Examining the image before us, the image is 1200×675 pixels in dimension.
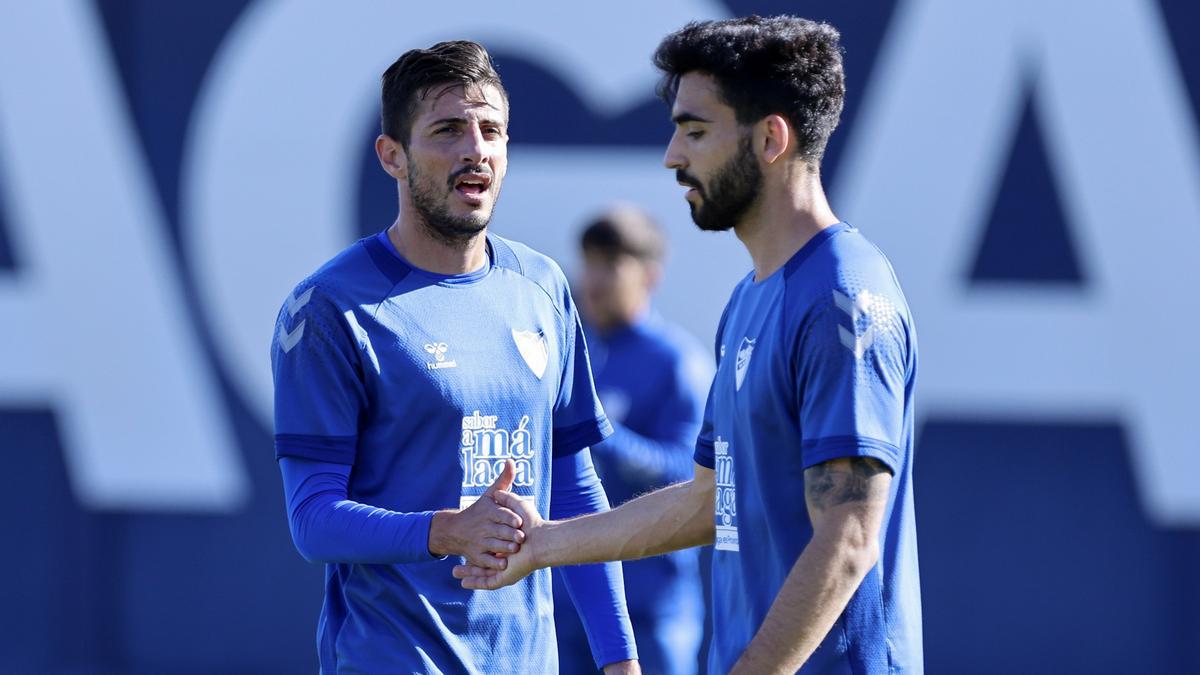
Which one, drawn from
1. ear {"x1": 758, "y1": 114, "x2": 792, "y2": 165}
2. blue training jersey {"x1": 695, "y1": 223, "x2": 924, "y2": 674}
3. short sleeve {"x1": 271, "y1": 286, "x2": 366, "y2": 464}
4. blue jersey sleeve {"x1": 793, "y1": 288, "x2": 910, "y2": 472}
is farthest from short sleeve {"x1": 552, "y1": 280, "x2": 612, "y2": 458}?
blue jersey sleeve {"x1": 793, "y1": 288, "x2": 910, "y2": 472}

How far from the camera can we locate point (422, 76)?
307 cm

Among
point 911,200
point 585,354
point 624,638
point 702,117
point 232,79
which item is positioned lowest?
point 624,638

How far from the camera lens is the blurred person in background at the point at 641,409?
4680 millimetres

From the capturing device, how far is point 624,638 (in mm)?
3160

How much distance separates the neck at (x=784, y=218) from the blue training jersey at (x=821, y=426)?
0.13 ft

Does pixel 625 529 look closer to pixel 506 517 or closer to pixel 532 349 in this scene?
pixel 506 517

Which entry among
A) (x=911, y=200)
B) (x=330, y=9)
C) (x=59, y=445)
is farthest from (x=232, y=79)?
(x=911, y=200)

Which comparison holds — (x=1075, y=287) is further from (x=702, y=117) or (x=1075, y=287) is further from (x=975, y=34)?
(x=702, y=117)

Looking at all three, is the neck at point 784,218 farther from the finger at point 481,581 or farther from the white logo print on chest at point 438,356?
the finger at point 481,581

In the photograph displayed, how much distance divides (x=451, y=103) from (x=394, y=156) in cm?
17

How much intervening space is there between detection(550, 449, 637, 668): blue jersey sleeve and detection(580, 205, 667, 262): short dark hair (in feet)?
5.92

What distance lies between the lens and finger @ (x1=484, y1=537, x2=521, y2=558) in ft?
9.26

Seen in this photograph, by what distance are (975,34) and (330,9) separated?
2.49m

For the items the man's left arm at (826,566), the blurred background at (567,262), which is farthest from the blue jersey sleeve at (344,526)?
the blurred background at (567,262)
